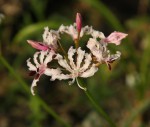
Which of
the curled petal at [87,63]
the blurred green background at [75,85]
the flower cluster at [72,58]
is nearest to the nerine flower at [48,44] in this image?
the flower cluster at [72,58]

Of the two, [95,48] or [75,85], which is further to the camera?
[75,85]

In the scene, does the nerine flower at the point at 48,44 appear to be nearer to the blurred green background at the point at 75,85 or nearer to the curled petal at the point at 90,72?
the curled petal at the point at 90,72

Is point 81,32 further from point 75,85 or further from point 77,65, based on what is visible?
point 75,85

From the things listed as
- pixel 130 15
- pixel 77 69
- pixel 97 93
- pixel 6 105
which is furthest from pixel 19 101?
pixel 77 69

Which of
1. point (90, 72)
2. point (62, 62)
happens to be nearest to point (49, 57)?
point (62, 62)

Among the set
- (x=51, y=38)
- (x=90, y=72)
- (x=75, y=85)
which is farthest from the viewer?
(x=75, y=85)

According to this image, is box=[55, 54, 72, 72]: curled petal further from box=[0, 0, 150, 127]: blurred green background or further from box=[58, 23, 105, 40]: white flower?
box=[0, 0, 150, 127]: blurred green background

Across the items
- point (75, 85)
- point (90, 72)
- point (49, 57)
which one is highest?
point (75, 85)

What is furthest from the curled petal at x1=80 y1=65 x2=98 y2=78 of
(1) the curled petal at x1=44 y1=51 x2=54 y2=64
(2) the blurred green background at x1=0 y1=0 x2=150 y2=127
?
(2) the blurred green background at x1=0 y1=0 x2=150 y2=127

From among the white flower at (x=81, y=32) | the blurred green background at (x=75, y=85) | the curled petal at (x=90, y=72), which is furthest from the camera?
the blurred green background at (x=75, y=85)
